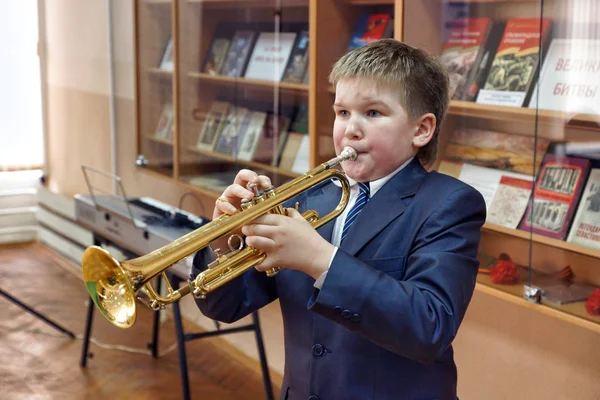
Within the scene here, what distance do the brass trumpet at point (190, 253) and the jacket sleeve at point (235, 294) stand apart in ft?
0.22

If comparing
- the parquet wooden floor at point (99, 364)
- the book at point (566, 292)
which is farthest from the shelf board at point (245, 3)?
the parquet wooden floor at point (99, 364)

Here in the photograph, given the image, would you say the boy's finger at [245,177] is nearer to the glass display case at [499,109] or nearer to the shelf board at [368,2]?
the glass display case at [499,109]

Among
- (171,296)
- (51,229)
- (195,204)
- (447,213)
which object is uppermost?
(447,213)

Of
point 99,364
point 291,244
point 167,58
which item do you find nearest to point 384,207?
point 291,244

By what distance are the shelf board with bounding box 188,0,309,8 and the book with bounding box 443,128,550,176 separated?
81 cm

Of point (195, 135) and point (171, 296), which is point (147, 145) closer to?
point (195, 135)

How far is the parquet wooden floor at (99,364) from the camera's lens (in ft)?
10.6

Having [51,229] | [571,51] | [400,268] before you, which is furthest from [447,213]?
[51,229]

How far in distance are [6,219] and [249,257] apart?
4192mm

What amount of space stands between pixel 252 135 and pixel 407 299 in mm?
2008

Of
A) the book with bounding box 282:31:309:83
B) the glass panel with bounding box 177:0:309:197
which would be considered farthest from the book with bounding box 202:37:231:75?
the book with bounding box 282:31:309:83

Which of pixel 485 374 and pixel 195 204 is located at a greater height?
pixel 195 204

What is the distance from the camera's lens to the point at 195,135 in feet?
11.1

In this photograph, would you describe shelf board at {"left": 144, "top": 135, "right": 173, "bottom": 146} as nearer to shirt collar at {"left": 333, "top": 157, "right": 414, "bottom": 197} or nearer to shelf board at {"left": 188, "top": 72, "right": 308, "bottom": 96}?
shelf board at {"left": 188, "top": 72, "right": 308, "bottom": 96}
